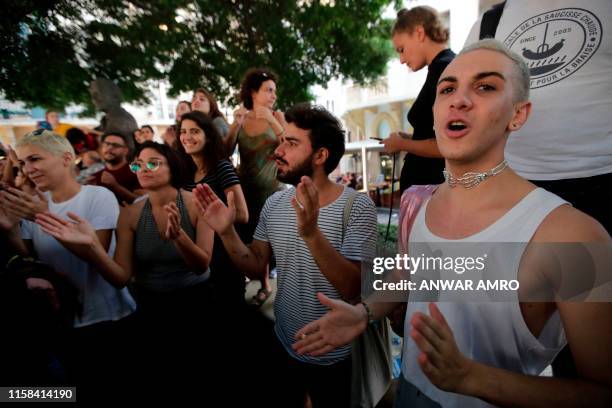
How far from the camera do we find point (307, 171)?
208 centimetres

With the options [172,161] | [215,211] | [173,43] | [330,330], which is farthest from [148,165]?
[173,43]

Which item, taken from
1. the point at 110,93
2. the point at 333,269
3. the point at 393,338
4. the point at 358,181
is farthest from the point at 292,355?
the point at 358,181

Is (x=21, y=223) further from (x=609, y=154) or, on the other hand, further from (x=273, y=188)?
(x=609, y=154)

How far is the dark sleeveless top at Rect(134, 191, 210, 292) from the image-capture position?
2.48 m

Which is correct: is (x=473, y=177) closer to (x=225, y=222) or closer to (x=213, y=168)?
(x=225, y=222)

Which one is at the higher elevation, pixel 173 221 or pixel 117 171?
pixel 117 171

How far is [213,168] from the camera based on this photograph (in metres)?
3.23

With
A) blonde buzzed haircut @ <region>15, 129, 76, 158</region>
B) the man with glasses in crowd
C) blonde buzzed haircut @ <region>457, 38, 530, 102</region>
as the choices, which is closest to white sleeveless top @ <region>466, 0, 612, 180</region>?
blonde buzzed haircut @ <region>457, 38, 530, 102</region>

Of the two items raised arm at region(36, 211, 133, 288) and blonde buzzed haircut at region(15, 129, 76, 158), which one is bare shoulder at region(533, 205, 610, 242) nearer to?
raised arm at region(36, 211, 133, 288)

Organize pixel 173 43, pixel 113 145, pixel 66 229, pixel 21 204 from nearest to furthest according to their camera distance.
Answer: pixel 66 229 < pixel 21 204 < pixel 113 145 < pixel 173 43

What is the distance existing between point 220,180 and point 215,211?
1.24 meters

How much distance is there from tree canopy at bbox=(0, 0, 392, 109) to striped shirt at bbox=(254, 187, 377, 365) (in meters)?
6.55

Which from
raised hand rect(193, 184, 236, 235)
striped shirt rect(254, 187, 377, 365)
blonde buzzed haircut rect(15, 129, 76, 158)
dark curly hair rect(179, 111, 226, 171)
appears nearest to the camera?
striped shirt rect(254, 187, 377, 365)

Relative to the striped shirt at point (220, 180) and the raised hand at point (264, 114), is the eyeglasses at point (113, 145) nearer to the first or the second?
the striped shirt at point (220, 180)
